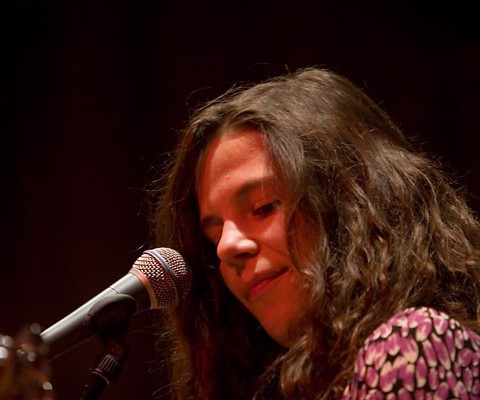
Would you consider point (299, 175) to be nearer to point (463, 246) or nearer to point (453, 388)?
point (463, 246)

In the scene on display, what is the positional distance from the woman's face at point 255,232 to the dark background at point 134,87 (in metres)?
0.87

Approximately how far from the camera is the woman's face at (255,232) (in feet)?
4.76

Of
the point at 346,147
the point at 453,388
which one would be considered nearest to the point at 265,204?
the point at 346,147

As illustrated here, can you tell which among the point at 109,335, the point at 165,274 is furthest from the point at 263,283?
the point at 109,335

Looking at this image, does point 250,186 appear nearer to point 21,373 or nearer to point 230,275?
point 230,275

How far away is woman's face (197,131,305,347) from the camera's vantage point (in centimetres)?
145

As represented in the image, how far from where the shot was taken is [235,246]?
1476 millimetres

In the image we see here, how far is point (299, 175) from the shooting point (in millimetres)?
1440

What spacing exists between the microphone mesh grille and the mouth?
12 cm

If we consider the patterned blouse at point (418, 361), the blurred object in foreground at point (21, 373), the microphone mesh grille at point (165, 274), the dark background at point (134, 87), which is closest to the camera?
the blurred object in foreground at point (21, 373)

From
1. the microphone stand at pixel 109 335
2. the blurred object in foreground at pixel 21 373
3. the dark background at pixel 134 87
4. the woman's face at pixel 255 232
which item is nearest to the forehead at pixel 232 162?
the woman's face at pixel 255 232

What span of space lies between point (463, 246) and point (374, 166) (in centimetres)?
21

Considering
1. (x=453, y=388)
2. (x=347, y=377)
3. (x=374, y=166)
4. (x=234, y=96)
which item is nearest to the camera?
(x=453, y=388)

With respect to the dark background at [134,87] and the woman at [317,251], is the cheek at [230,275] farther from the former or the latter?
the dark background at [134,87]
